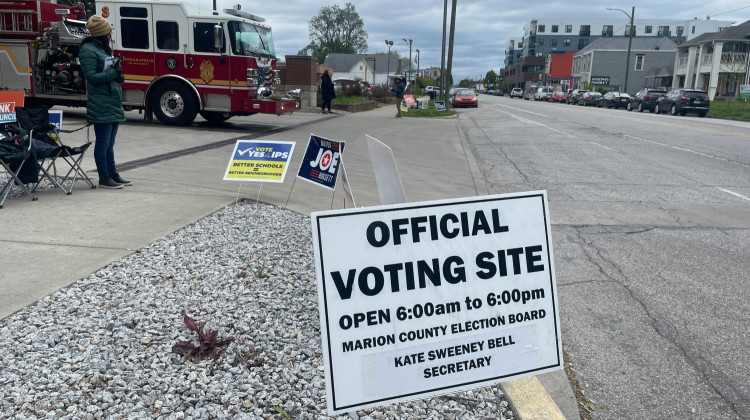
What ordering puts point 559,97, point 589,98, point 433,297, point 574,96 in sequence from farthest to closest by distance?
point 559,97, point 574,96, point 589,98, point 433,297

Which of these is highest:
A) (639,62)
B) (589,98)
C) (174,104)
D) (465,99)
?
(639,62)

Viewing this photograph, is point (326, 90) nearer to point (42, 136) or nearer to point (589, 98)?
point (42, 136)

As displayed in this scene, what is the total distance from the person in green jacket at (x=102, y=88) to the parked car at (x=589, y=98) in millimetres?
53450

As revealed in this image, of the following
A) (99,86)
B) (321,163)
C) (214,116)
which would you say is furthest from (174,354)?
(214,116)

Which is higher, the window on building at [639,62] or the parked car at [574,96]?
the window on building at [639,62]

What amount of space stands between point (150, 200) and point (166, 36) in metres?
9.82

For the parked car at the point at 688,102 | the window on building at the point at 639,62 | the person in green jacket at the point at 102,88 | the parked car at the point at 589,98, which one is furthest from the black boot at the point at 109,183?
the window on building at the point at 639,62

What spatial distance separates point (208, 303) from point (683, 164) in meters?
11.6


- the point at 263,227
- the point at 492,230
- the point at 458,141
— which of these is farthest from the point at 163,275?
the point at 458,141

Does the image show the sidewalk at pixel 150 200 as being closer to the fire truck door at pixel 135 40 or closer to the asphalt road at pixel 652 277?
the asphalt road at pixel 652 277

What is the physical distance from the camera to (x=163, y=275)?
449 cm

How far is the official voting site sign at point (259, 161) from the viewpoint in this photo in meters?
6.69

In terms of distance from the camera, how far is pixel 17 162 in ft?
21.6

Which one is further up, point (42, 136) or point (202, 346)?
point (42, 136)
